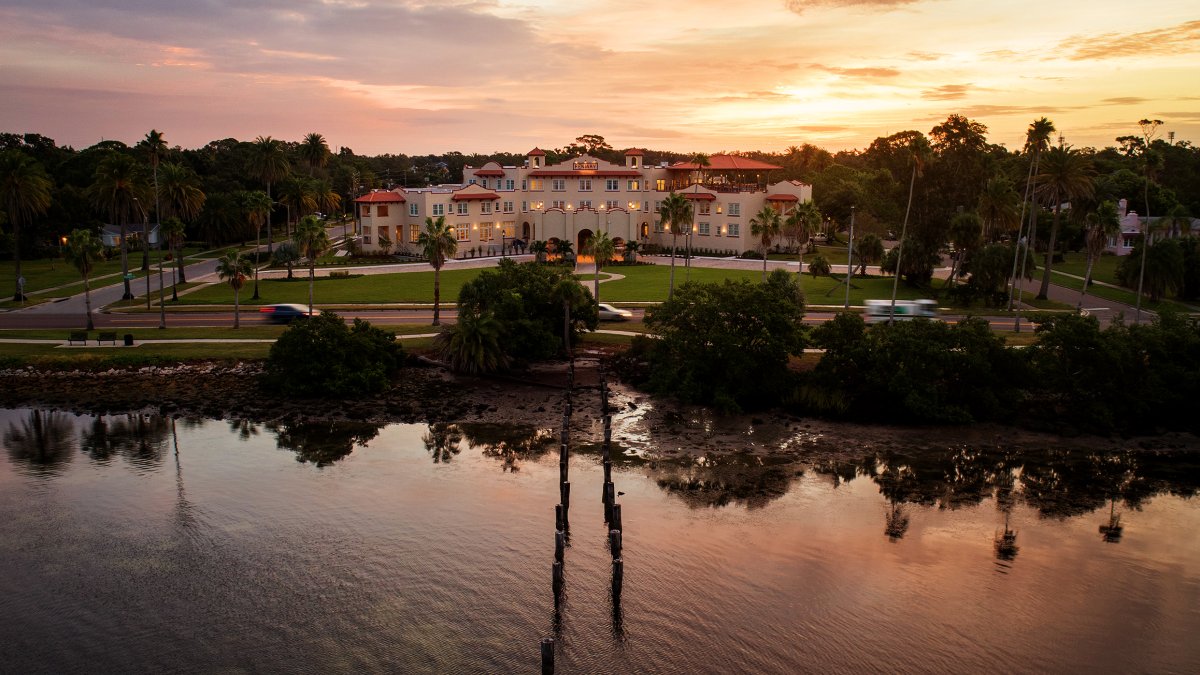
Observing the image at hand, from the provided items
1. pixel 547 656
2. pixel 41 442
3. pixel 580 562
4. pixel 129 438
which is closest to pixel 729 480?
pixel 580 562

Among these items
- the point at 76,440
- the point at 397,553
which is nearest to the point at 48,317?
the point at 76,440

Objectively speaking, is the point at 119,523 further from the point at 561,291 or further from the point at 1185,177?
the point at 1185,177

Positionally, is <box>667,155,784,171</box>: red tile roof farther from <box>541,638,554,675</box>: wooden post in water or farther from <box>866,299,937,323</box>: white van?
<box>541,638,554,675</box>: wooden post in water

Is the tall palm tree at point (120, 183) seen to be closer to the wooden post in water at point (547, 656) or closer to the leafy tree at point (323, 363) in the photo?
the leafy tree at point (323, 363)

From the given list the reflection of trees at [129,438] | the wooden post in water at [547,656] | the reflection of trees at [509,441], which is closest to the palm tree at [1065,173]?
the reflection of trees at [509,441]

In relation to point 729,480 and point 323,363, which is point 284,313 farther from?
→ point 729,480
